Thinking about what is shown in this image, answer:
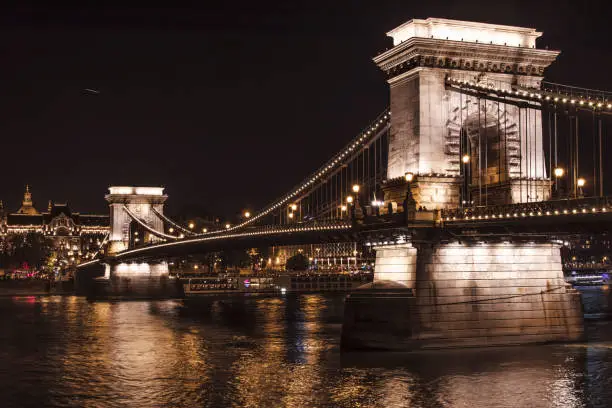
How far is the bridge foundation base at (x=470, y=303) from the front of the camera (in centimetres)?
3484

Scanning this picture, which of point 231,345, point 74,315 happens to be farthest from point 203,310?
point 231,345

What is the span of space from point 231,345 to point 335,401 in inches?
637

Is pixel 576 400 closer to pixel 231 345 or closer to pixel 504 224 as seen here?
pixel 504 224

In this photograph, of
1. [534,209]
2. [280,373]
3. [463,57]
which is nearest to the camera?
[534,209]

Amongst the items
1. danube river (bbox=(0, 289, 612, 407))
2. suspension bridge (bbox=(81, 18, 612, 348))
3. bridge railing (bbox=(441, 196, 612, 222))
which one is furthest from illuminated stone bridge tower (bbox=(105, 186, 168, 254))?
bridge railing (bbox=(441, 196, 612, 222))

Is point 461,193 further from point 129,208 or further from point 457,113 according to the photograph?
point 129,208

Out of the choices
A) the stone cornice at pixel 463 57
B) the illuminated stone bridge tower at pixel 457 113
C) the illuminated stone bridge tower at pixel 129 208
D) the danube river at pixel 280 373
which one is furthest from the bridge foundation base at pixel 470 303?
the illuminated stone bridge tower at pixel 129 208

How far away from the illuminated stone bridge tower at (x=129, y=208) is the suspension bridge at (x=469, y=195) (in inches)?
2758

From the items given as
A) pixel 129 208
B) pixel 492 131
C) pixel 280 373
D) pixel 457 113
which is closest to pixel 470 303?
pixel 280 373

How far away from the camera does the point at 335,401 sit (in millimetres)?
28344

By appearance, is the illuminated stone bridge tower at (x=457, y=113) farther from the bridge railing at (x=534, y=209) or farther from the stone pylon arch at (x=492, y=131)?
the bridge railing at (x=534, y=209)

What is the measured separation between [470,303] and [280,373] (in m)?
7.57

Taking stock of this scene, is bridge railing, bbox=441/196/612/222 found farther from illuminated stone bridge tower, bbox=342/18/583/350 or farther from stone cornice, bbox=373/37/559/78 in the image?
stone cornice, bbox=373/37/559/78

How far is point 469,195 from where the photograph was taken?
41125 mm
